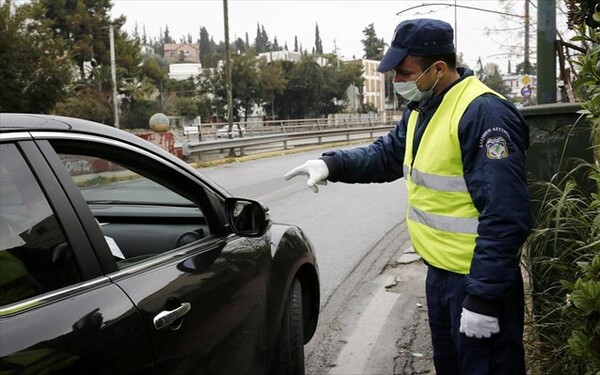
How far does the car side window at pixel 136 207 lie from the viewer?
2354 millimetres

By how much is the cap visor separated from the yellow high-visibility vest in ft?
0.83

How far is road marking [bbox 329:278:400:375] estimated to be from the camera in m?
3.92

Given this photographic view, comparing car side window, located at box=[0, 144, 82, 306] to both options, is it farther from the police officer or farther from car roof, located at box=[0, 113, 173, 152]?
the police officer

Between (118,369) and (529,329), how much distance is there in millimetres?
2706

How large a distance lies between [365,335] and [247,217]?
2013 mm

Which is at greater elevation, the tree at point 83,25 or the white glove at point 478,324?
the tree at point 83,25

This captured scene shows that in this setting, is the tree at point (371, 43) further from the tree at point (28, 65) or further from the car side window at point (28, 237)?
the car side window at point (28, 237)

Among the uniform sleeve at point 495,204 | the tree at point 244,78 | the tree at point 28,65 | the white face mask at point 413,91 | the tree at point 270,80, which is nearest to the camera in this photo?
the uniform sleeve at point 495,204

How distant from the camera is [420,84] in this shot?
258 cm

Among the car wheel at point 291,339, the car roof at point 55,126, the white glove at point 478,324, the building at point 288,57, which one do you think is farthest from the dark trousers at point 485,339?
the building at point 288,57

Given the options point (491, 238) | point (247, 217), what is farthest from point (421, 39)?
point (247, 217)

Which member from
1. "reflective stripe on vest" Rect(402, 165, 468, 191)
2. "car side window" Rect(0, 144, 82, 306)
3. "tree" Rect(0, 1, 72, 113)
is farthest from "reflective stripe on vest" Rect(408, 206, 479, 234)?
"tree" Rect(0, 1, 72, 113)

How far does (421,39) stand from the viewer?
2.50 m

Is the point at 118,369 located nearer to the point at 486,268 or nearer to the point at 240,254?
the point at 240,254
